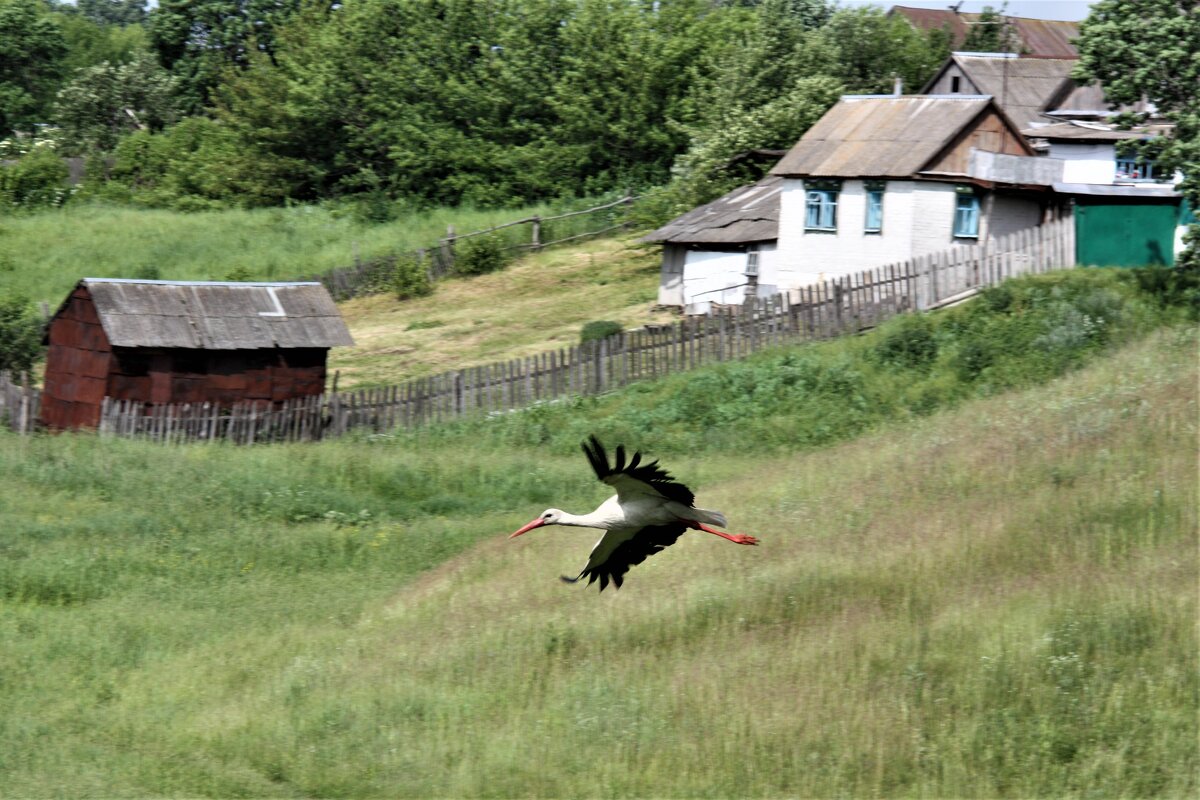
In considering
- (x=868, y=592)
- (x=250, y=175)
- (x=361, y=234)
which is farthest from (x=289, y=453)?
(x=250, y=175)

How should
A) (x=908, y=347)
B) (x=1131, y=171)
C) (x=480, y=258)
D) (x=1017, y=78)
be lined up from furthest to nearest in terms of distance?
1. (x=1017, y=78)
2. (x=480, y=258)
3. (x=1131, y=171)
4. (x=908, y=347)

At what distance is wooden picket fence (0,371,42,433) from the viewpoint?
30.1m

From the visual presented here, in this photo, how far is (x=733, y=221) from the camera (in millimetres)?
40094

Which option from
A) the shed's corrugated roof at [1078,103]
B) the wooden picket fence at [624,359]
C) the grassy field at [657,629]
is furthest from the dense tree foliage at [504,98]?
the grassy field at [657,629]

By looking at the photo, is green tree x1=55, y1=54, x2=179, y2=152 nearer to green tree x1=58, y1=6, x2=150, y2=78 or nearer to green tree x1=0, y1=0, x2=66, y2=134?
green tree x1=0, y1=0, x2=66, y2=134

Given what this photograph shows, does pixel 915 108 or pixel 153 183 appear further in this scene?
pixel 153 183

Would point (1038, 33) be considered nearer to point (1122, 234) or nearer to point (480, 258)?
point (480, 258)

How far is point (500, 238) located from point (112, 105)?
1258 inches

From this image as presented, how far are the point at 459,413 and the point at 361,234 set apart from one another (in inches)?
969

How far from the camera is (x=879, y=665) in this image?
14.0 metres

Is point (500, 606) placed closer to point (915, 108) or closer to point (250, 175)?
point (915, 108)

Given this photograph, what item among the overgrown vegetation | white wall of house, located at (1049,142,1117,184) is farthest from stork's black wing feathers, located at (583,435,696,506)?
white wall of house, located at (1049,142,1117,184)

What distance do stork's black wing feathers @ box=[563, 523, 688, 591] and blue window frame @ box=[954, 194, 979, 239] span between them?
24755 mm

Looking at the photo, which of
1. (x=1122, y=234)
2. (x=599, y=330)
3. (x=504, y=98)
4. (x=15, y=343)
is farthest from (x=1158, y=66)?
(x=504, y=98)
